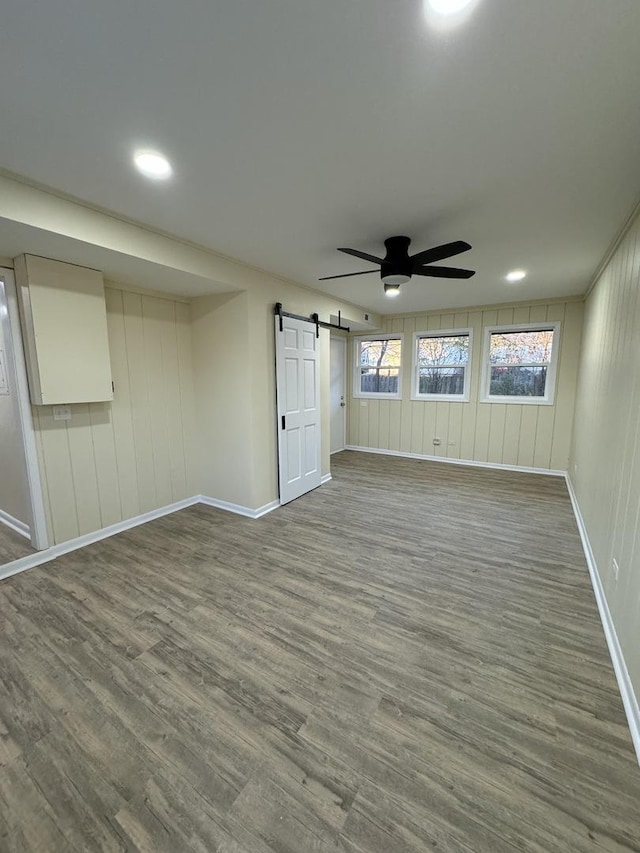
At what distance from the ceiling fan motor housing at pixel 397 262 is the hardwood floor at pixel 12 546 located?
3732mm

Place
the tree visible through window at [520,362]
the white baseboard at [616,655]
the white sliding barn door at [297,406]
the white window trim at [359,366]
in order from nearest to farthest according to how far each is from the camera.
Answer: the white baseboard at [616,655]
the white sliding barn door at [297,406]
the tree visible through window at [520,362]
the white window trim at [359,366]

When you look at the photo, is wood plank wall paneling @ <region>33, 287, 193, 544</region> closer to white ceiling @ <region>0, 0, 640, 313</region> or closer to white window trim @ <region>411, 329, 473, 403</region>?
white ceiling @ <region>0, 0, 640, 313</region>

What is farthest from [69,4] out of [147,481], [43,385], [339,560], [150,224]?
[147,481]

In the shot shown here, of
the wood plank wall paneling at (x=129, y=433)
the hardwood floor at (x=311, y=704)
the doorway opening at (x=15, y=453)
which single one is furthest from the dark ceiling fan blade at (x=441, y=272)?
the doorway opening at (x=15, y=453)

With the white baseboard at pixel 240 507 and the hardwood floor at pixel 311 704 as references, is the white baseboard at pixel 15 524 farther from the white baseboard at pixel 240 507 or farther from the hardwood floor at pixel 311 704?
the white baseboard at pixel 240 507

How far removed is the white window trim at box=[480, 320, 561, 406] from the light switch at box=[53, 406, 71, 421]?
5.58 metres

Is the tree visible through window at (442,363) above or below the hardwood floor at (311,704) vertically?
above

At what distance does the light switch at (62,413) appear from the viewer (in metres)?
2.95

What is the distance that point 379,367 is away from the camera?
6680mm

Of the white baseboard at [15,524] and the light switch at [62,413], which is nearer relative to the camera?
the light switch at [62,413]

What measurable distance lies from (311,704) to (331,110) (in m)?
2.70

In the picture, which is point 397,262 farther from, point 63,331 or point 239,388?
point 63,331

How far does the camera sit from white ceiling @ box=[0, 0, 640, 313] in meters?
1.11

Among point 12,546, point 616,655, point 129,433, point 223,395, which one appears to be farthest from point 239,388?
point 616,655
